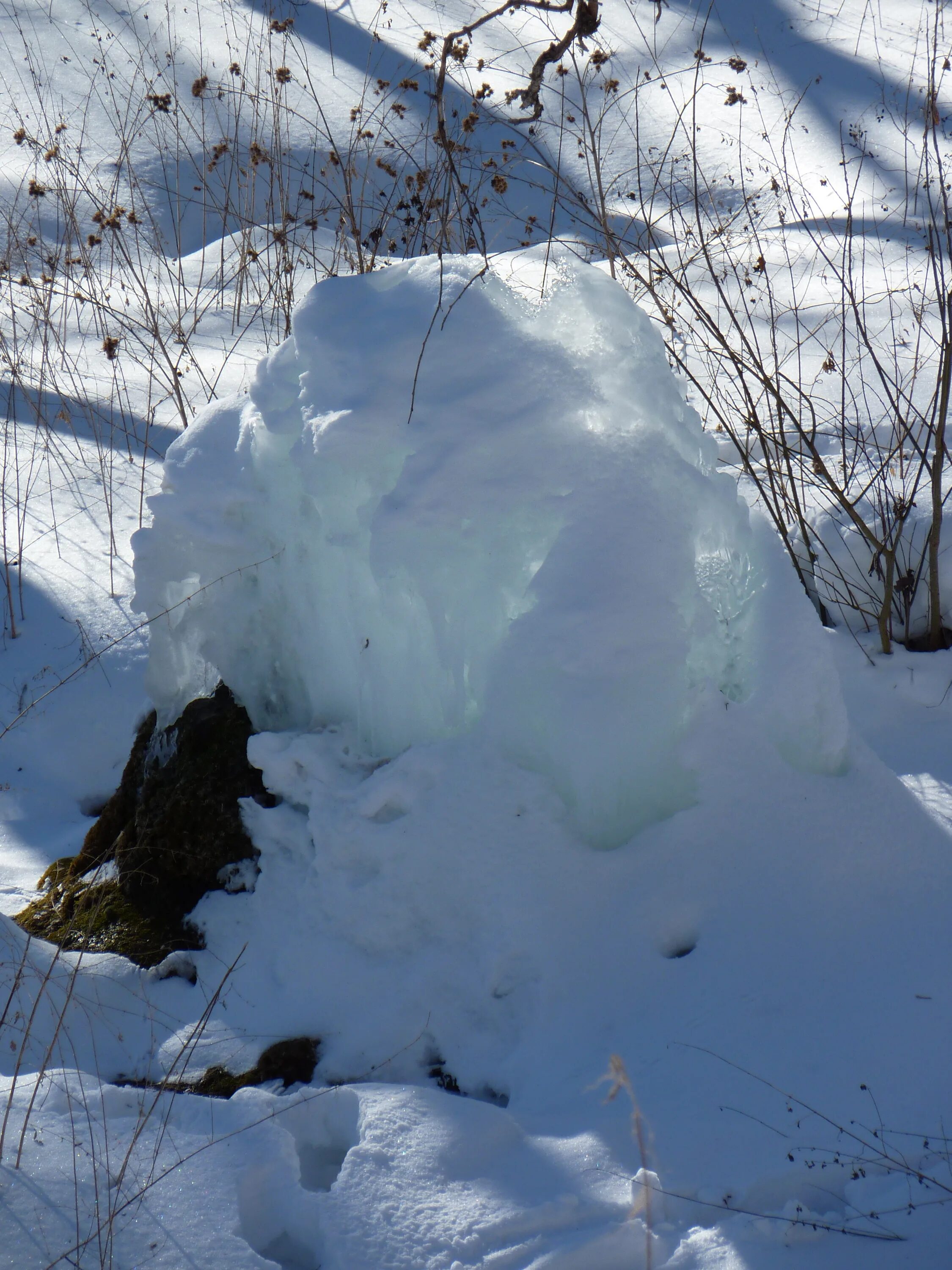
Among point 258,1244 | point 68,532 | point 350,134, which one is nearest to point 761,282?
point 350,134

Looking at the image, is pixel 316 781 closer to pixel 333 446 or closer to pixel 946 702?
pixel 333 446

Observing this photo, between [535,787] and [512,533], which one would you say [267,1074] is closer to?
[535,787]

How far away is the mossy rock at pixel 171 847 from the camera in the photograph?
266 cm

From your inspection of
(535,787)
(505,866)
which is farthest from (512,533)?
(505,866)

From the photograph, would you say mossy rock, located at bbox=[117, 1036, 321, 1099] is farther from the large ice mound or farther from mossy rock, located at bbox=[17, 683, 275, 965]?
the large ice mound

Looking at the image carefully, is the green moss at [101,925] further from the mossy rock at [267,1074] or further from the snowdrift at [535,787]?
the mossy rock at [267,1074]

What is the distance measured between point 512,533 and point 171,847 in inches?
50.8

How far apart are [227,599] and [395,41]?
8.46m

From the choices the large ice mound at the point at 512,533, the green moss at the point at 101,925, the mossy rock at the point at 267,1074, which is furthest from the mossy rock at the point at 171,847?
the mossy rock at the point at 267,1074

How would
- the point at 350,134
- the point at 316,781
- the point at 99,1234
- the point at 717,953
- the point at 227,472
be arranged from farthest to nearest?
the point at 350,134 → the point at 227,472 → the point at 316,781 → the point at 717,953 → the point at 99,1234

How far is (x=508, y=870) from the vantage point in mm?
2213

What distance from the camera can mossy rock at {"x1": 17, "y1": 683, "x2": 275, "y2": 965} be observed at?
266 centimetres

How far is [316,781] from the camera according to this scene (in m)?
2.52

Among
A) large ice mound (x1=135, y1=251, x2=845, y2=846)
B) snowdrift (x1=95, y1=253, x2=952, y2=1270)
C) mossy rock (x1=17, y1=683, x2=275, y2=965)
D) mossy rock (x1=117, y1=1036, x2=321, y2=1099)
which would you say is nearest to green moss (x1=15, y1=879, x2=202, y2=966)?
mossy rock (x1=17, y1=683, x2=275, y2=965)
